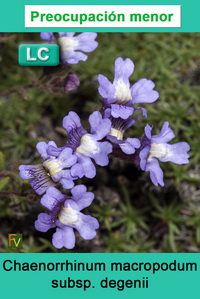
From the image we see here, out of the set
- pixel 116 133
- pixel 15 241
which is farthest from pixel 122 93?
pixel 15 241

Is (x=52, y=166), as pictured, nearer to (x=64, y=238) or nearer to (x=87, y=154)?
(x=87, y=154)

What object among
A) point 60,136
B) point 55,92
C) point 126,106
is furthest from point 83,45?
point 60,136

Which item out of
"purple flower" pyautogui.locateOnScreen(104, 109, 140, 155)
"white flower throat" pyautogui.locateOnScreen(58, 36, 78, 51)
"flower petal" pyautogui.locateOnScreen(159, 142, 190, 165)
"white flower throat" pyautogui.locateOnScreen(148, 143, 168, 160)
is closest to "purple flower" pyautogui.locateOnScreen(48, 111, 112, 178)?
"purple flower" pyautogui.locateOnScreen(104, 109, 140, 155)

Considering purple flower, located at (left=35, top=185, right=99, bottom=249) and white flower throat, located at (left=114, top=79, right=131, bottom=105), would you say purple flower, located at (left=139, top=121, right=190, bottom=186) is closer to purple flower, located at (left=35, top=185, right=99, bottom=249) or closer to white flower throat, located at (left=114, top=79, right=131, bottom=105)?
white flower throat, located at (left=114, top=79, right=131, bottom=105)

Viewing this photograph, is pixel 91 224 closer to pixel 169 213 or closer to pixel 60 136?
pixel 169 213
